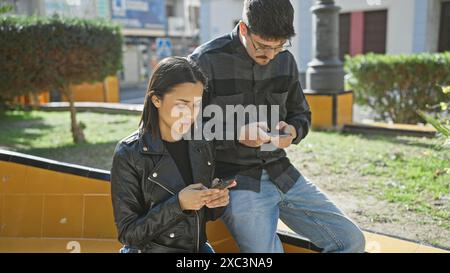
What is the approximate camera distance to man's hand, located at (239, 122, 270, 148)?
2033mm

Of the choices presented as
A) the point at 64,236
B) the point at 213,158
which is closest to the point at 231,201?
the point at 213,158

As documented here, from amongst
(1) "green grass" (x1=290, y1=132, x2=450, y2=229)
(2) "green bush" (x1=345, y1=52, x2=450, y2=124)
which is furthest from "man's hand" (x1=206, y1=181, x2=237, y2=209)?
(2) "green bush" (x1=345, y1=52, x2=450, y2=124)

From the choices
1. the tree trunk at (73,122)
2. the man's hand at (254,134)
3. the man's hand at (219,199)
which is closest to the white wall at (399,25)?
the tree trunk at (73,122)

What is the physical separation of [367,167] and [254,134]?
2714 millimetres

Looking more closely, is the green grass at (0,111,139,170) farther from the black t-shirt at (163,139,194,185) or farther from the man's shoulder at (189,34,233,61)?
the black t-shirt at (163,139,194,185)

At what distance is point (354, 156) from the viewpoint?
491 centimetres

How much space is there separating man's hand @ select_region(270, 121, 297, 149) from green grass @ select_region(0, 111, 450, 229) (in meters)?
1.46

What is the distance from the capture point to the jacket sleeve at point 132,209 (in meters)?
1.74

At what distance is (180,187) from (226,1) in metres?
19.4

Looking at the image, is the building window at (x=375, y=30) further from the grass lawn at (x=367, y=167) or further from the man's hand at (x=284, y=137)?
the man's hand at (x=284, y=137)

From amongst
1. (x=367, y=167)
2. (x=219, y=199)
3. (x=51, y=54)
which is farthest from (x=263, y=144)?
(x=51, y=54)

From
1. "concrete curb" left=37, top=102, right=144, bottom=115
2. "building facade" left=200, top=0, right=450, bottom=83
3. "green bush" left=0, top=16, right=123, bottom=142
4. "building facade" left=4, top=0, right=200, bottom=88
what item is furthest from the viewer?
"building facade" left=4, top=0, right=200, bottom=88

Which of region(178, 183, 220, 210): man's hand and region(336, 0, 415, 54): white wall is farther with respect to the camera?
region(336, 0, 415, 54): white wall
